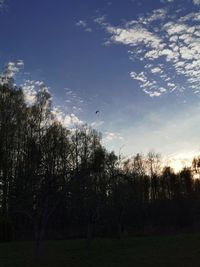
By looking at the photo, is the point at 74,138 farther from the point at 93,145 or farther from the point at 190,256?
the point at 190,256

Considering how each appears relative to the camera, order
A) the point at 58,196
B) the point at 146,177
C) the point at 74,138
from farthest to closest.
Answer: the point at 146,177, the point at 74,138, the point at 58,196

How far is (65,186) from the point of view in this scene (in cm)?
1662

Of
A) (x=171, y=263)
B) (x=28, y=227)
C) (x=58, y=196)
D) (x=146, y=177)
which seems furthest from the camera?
(x=146, y=177)

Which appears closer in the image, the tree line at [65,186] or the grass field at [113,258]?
the grass field at [113,258]

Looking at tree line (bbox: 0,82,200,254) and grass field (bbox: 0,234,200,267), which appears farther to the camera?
tree line (bbox: 0,82,200,254)

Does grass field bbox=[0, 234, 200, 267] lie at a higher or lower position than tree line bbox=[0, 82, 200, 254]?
lower

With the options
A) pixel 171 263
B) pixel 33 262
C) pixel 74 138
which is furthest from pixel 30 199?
pixel 74 138

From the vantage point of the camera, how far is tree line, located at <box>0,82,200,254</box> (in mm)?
21359

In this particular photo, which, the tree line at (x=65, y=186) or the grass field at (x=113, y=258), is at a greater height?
the tree line at (x=65, y=186)

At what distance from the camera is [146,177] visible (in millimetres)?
62562

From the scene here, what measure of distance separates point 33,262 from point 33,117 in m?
26.0

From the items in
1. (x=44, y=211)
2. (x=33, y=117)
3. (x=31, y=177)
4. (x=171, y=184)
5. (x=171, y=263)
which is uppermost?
(x=33, y=117)

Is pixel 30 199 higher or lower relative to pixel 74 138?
lower

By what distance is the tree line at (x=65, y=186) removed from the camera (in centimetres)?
2136
